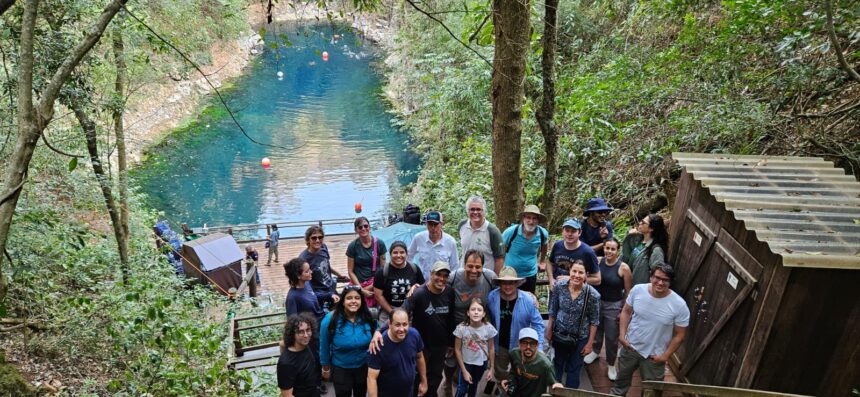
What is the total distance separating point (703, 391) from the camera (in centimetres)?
363

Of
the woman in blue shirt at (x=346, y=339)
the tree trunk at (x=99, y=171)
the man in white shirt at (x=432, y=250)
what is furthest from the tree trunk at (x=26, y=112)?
the tree trunk at (x=99, y=171)

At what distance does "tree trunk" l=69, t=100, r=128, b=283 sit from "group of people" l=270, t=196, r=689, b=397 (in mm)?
4983

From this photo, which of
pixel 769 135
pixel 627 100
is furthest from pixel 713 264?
pixel 627 100

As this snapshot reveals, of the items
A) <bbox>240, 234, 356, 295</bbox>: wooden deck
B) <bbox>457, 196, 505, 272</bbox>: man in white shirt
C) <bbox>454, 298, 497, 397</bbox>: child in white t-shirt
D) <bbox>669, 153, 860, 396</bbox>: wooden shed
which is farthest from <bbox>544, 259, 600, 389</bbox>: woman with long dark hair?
<bbox>240, 234, 356, 295</bbox>: wooden deck

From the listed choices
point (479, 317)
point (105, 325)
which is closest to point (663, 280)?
point (479, 317)

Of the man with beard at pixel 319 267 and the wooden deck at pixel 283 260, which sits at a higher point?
the man with beard at pixel 319 267

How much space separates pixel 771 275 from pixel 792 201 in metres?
1.06

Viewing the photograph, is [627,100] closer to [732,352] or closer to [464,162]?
[464,162]

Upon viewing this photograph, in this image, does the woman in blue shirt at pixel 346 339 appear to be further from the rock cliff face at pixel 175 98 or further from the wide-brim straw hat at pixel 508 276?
the rock cliff face at pixel 175 98

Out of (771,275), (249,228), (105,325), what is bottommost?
(249,228)

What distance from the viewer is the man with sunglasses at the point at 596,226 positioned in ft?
20.6

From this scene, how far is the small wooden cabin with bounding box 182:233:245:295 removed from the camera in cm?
1424

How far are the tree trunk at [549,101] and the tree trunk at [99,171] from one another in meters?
6.13

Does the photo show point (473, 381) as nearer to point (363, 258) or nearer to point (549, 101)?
point (363, 258)
